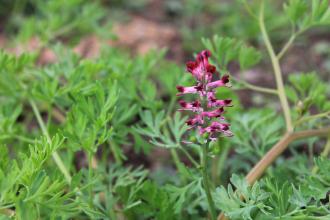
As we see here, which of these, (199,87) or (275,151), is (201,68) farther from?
(275,151)

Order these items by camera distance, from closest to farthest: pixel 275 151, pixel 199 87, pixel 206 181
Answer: pixel 199 87, pixel 206 181, pixel 275 151

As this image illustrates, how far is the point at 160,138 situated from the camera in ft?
6.88

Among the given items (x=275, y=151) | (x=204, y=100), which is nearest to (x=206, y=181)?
(x=204, y=100)

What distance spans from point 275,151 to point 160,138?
48 centimetres

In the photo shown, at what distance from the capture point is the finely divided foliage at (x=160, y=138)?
162cm

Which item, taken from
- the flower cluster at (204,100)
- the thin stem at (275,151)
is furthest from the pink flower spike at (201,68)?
the thin stem at (275,151)

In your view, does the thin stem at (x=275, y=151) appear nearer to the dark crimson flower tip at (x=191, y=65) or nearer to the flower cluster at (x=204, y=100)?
the flower cluster at (x=204, y=100)

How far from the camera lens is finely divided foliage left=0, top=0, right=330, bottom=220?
162 cm

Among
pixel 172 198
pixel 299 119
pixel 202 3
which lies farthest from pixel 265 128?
pixel 202 3

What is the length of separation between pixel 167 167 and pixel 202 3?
6.03 ft

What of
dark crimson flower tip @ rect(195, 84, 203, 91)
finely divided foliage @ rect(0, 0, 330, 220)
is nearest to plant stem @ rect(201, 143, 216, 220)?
finely divided foliage @ rect(0, 0, 330, 220)

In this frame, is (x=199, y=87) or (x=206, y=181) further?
(x=206, y=181)

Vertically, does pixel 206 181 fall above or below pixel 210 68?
below

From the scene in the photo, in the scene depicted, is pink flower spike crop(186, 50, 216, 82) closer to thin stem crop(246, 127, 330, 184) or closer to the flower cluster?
the flower cluster
